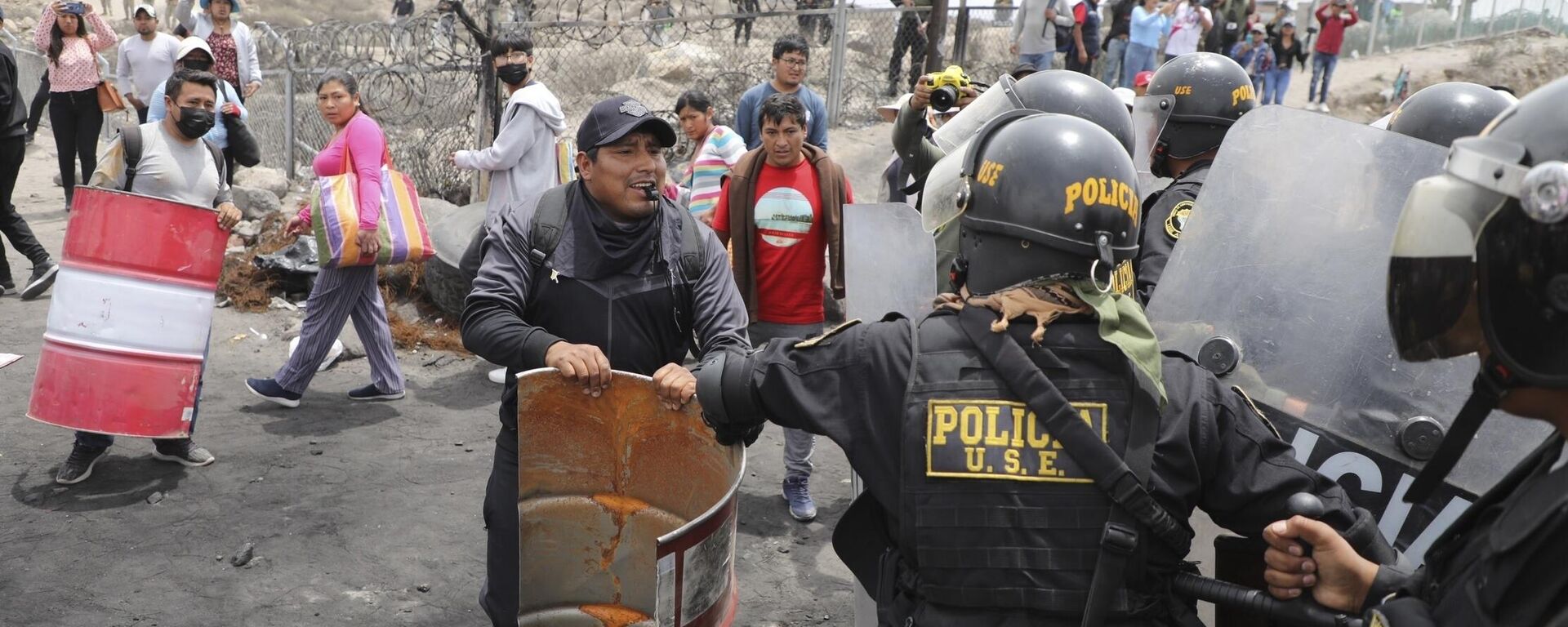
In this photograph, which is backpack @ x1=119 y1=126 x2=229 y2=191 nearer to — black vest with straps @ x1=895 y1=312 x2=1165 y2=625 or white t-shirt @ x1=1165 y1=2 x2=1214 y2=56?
black vest with straps @ x1=895 y1=312 x2=1165 y2=625

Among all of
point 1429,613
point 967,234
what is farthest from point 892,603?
point 1429,613

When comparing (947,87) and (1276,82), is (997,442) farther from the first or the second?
(1276,82)

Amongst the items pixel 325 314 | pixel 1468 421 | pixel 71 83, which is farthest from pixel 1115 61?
pixel 1468 421

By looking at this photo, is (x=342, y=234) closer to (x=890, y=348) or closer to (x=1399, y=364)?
(x=890, y=348)

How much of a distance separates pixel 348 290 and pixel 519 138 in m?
1.27

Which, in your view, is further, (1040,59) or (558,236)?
(1040,59)

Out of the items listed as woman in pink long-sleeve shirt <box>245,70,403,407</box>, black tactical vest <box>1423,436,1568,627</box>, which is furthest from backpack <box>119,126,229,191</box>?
black tactical vest <box>1423,436,1568,627</box>

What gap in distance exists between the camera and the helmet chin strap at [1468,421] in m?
1.49

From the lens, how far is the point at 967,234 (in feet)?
7.37

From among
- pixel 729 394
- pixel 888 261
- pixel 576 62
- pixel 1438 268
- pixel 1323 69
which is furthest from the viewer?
pixel 1323 69

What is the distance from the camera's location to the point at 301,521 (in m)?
5.00

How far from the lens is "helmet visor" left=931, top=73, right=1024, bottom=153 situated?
3.70 metres

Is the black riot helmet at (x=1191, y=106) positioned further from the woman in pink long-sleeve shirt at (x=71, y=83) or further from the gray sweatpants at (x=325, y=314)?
the woman in pink long-sleeve shirt at (x=71, y=83)

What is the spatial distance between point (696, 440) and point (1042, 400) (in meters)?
1.32
